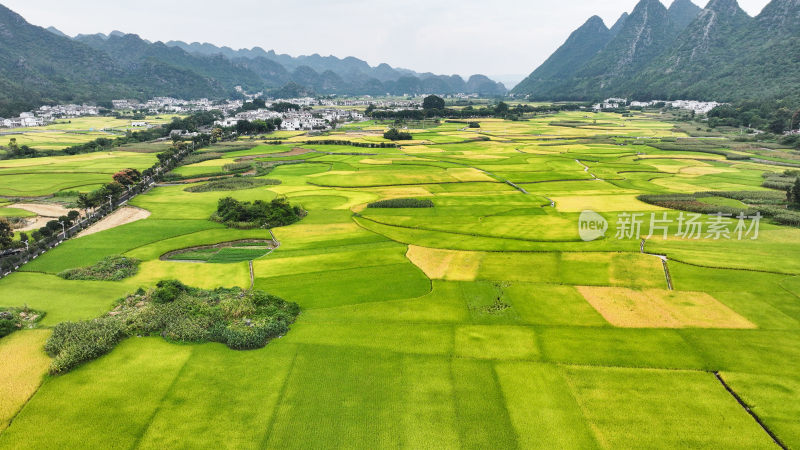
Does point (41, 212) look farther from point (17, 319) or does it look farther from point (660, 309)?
point (660, 309)

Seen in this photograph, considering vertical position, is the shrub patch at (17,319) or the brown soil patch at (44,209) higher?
the brown soil patch at (44,209)

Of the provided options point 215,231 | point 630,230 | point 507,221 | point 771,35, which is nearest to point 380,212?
point 507,221

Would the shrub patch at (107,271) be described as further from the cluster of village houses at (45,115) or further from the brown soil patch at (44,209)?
the cluster of village houses at (45,115)

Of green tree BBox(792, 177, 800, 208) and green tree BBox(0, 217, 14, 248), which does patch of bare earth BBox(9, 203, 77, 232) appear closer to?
green tree BBox(0, 217, 14, 248)

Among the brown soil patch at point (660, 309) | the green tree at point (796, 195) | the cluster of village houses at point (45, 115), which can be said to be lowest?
the brown soil patch at point (660, 309)

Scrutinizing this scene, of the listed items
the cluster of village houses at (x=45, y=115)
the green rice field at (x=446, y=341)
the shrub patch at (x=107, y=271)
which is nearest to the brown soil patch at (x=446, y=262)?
the green rice field at (x=446, y=341)

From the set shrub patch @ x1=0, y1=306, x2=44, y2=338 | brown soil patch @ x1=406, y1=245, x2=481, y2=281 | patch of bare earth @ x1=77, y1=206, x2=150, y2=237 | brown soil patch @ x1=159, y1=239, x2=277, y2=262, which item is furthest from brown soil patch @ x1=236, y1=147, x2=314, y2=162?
shrub patch @ x1=0, y1=306, x2=44, y2=338
